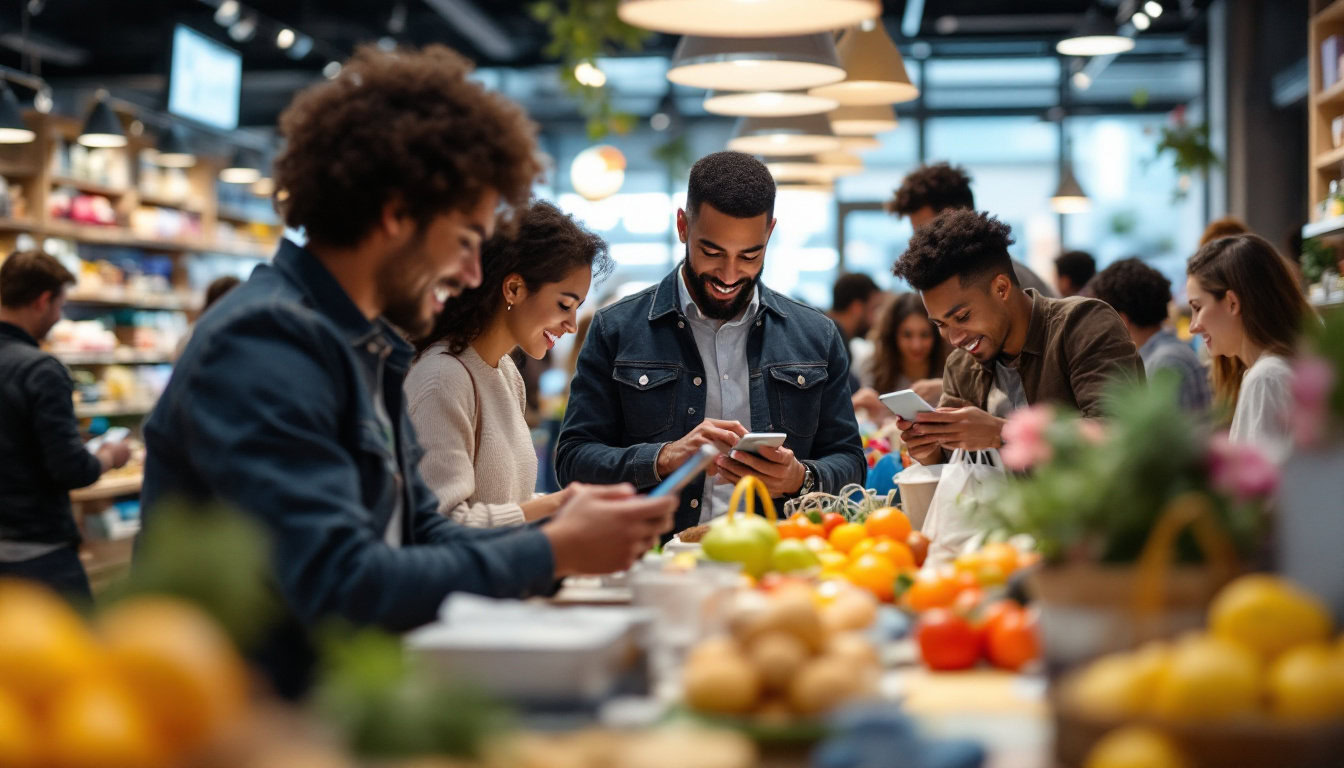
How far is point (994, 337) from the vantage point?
3609mm

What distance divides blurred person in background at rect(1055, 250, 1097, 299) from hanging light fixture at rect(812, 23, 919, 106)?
7.31 feet

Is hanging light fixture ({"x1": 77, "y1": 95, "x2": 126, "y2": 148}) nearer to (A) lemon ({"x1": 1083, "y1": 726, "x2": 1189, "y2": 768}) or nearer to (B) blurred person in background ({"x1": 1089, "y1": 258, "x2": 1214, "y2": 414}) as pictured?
(B) blurred person in background ({"x1": 1089, "y1": 258, "x2": 1214, "y2": 414})

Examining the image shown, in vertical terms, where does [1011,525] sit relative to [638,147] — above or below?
below

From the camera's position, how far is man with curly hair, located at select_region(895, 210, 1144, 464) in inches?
133

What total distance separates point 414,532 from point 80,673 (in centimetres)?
122

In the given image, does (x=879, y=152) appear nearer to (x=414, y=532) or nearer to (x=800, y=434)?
(x=800, y=434)

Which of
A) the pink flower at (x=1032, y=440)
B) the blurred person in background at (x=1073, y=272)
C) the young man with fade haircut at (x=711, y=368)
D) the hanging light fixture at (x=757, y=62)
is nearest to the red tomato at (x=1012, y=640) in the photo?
the pink flower at (x=1032, y=440)

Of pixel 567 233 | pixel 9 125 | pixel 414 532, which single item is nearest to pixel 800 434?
pixel 567 233

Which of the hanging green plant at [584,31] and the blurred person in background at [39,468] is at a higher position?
the hanging green plant at [584,31]

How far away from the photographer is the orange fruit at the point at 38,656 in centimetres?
107

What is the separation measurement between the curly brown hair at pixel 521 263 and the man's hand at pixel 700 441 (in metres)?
0.54

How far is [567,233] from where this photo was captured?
3.38 meters

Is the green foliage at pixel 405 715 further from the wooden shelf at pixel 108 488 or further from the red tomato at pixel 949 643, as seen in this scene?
the wooden shelf at pixel 108 488

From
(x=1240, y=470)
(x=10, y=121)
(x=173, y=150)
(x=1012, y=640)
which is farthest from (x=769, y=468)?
(x=173, y=150)
